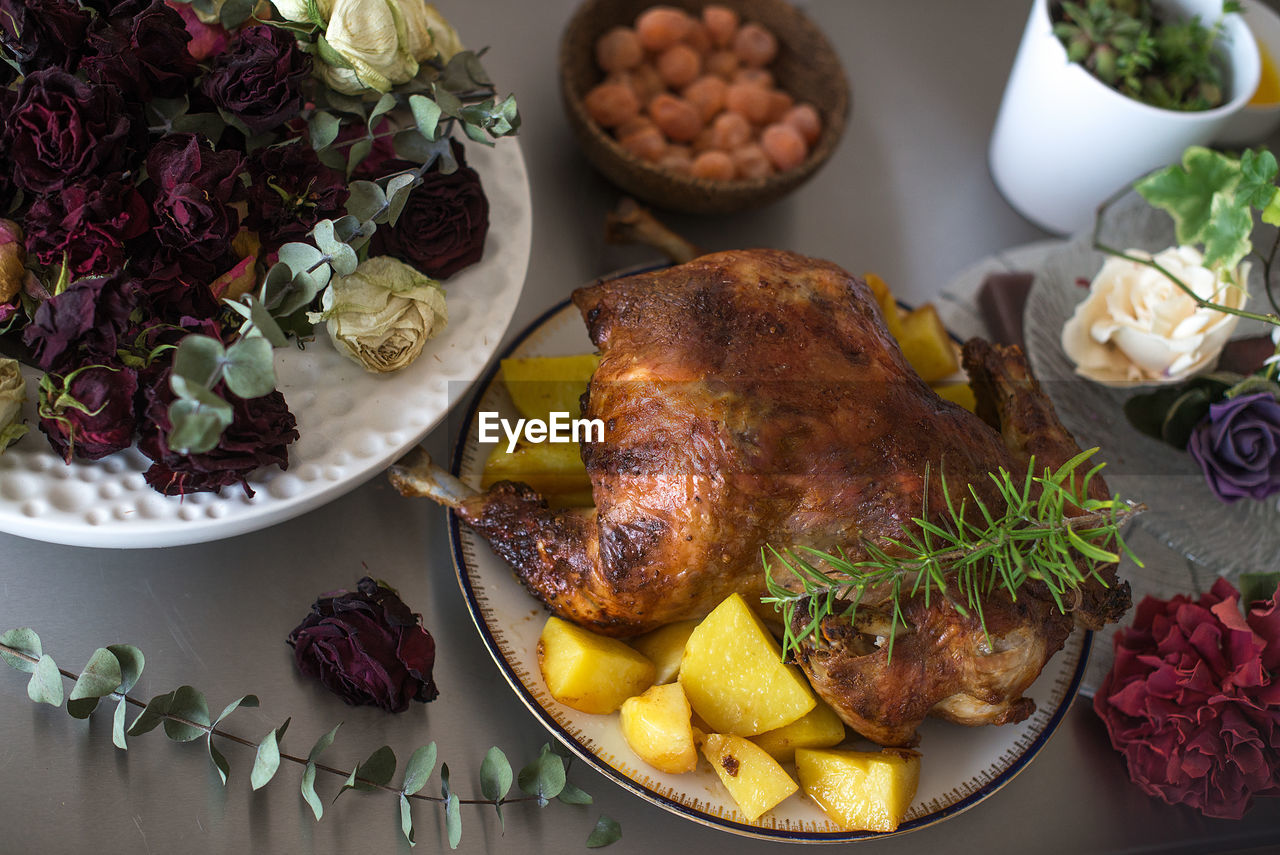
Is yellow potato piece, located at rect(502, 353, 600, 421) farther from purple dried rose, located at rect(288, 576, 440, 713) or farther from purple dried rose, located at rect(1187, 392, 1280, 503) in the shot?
purple dried rose, located at rect(1187, 392, 1280, 503)

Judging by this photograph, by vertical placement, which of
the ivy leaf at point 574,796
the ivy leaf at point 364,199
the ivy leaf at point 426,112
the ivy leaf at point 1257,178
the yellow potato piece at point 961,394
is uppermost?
the ivy leaf at point 1257,178

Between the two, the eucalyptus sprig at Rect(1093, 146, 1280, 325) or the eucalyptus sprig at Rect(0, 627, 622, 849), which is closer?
the eucalyptus sprig at Rect(0, 627, 622, 849)

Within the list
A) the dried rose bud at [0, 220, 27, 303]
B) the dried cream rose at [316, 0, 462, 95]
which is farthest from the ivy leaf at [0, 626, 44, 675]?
the dried cream rose at [316, 0, 462, 95]

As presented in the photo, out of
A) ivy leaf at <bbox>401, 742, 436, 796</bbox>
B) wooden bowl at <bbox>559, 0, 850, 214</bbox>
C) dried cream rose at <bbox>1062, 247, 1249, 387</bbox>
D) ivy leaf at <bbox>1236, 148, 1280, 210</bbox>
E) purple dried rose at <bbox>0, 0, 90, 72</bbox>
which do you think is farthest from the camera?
wooden bowl at <bbox>559, 0, 850, 214</bbox>

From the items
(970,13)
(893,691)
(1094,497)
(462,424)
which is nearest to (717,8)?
(970,13)

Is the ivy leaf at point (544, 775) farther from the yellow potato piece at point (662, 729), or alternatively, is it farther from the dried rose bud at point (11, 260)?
the dried rose bud at point (11, 260)

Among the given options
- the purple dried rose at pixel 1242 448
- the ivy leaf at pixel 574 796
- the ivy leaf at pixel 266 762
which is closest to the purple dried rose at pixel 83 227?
the ivy leaf at pixel 266 762

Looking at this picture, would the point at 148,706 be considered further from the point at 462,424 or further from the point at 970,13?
the point at 970,13
